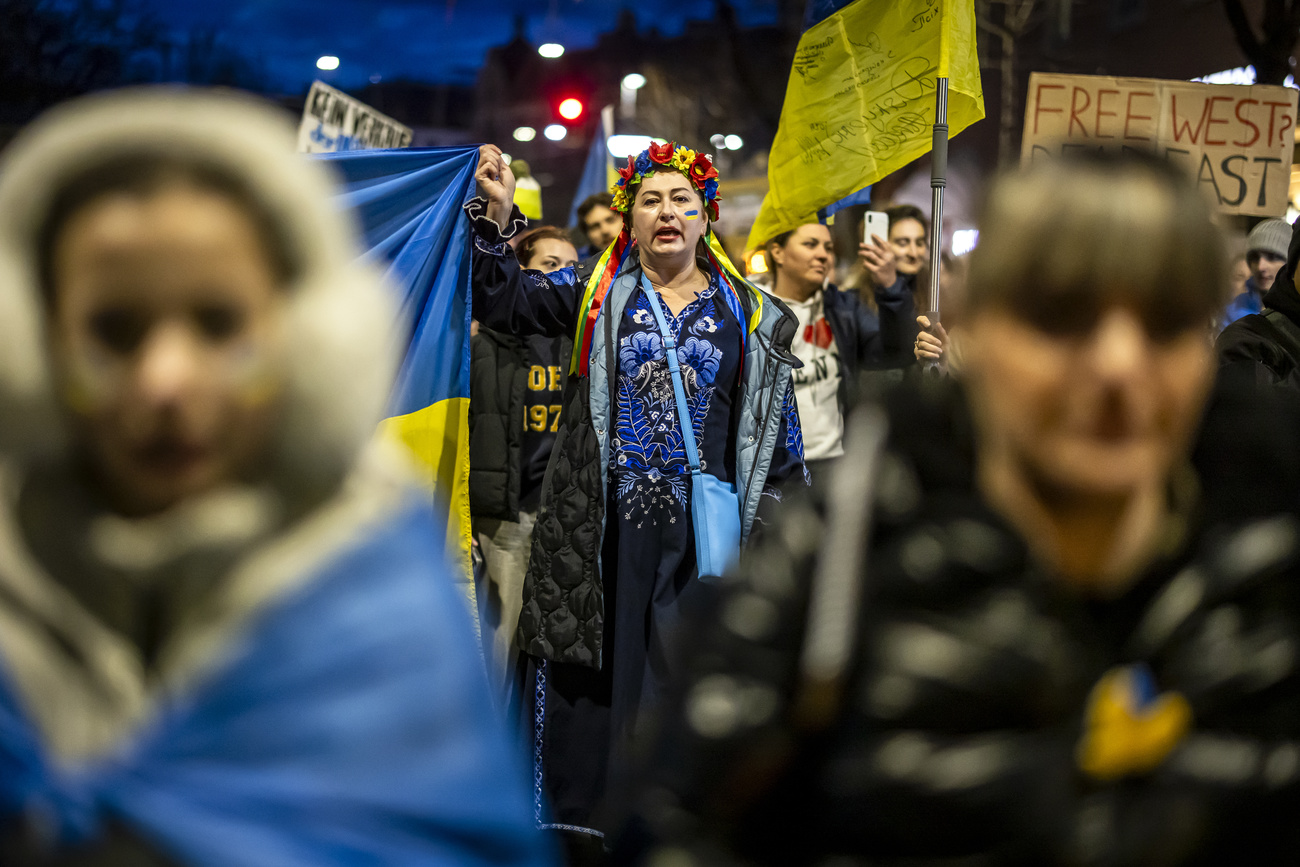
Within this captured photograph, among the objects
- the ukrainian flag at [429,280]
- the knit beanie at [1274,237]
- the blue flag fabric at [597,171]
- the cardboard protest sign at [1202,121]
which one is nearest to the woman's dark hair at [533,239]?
the ukrainian flag at [429,280]

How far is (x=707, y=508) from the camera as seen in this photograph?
14.4ft

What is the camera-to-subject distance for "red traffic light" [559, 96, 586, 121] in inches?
462

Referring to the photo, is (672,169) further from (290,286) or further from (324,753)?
(324,753)

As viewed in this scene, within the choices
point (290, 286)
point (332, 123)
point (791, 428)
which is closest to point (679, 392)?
point (791, 428)

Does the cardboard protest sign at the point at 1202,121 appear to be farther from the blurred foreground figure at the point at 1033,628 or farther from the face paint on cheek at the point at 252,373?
the face paint on cheek at the point at 252,373

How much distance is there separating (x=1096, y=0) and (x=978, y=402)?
922 inches

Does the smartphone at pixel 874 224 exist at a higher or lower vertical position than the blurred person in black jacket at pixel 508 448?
higher

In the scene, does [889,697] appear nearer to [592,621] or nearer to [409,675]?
[409,675]

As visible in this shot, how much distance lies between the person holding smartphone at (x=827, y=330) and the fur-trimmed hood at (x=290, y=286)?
17.2ft

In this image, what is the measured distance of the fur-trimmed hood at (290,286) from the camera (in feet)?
3.89

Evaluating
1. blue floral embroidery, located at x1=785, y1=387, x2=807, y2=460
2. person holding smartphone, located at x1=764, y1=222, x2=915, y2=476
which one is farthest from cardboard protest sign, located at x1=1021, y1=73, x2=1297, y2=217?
blue floral embroidery, located at x1=785, y1=387, x2=807, y2=460

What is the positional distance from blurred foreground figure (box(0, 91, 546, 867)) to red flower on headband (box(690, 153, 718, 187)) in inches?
146

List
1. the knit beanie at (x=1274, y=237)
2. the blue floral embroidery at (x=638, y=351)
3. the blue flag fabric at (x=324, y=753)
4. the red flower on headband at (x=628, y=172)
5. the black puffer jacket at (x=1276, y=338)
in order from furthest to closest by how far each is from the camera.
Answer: the knit beanie at (x=1274, y=237) < the red flower on headband at (x=628, y=172) < the blue floral embroidery at (x=638, y=351) < the black puffer jacket at (x=1276, y=338) < the blue flag fabric at (x=324, y=753)

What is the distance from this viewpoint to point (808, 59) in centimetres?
541
